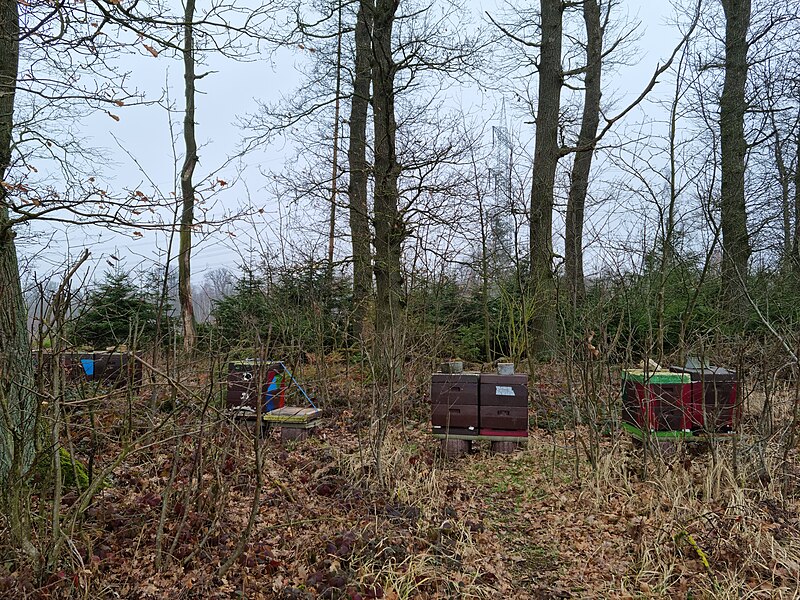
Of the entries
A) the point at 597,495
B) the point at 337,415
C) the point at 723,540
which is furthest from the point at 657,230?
the point at 337,415

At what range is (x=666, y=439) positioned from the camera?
564cm

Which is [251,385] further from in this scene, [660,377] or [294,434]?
[660,377]

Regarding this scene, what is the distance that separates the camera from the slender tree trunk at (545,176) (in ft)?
32.4

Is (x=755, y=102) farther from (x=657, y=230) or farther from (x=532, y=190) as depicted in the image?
(x=657, y=230)

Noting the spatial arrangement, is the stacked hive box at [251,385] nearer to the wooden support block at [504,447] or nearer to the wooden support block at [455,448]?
the wooden support block at [455,448]

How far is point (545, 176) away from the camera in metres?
11.2

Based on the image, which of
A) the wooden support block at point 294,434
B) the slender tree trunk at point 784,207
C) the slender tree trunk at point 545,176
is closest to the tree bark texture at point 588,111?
the slender tree trunk at point 545,176

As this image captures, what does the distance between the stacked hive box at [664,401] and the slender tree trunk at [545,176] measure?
13.2ft

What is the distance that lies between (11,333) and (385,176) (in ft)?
23.4

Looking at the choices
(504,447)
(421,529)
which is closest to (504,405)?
(504,447)

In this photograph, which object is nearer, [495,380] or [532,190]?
[495,380]

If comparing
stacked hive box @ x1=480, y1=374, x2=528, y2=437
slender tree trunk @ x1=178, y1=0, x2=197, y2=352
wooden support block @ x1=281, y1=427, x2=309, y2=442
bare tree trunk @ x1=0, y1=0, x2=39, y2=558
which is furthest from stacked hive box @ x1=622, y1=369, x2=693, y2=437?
slender tree trunk @ x1=178, y1=0, x2=197, y2=352

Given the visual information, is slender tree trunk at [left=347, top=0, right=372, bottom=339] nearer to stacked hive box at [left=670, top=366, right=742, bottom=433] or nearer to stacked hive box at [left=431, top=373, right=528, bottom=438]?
stacked hive box at [left=431, top=373, right=528, bottom=438]

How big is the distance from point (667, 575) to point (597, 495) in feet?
4.45
